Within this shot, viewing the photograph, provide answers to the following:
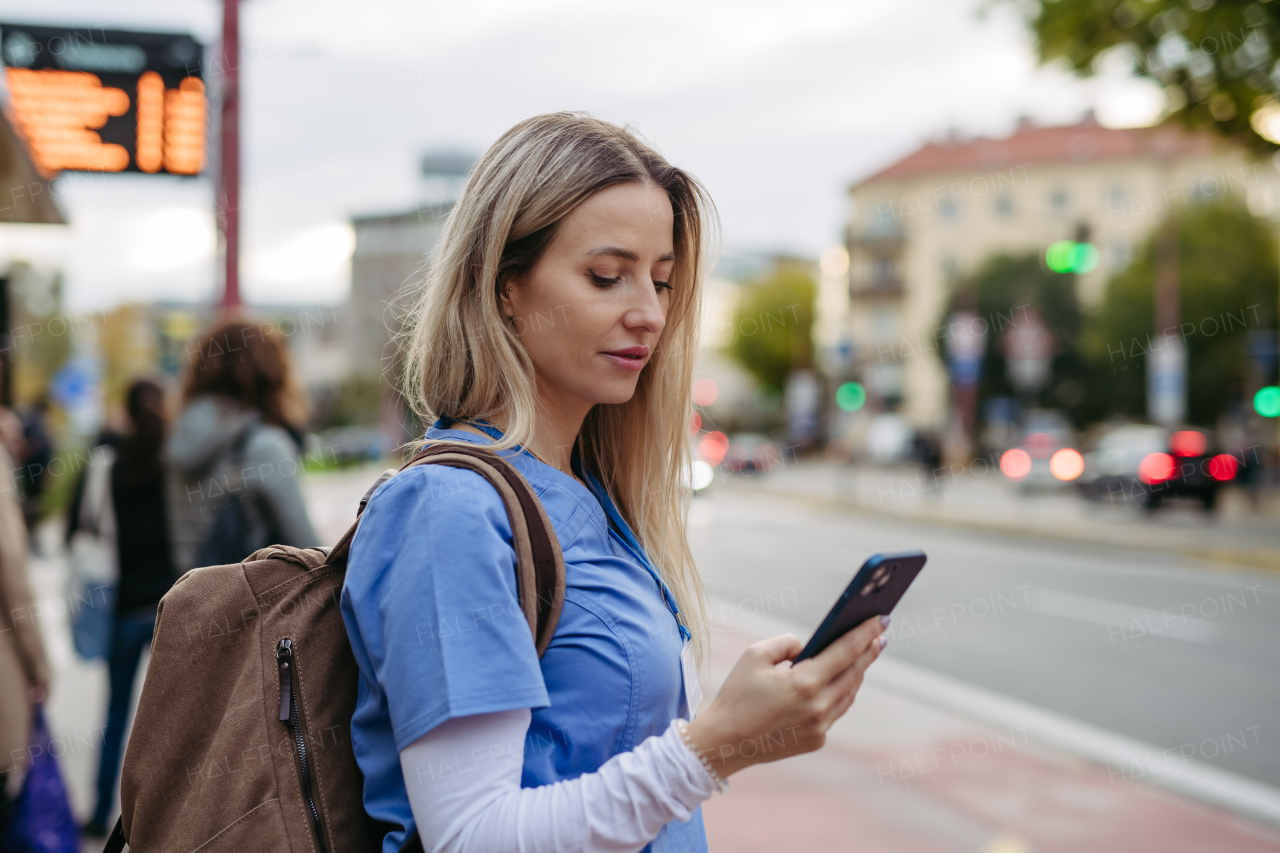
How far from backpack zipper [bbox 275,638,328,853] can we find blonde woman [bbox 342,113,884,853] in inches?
2.4

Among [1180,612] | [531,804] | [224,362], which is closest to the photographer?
[531,804]

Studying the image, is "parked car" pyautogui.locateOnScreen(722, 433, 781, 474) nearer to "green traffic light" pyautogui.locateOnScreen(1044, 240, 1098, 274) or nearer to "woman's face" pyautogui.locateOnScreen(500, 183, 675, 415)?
"green traffic light" pyautogui.locateOnScreen(1044, 240, 1098, 274)

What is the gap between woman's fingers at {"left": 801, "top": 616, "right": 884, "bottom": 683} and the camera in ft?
3.91

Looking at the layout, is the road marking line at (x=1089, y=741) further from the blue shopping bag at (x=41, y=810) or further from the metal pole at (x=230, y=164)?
the metal pole at (x=230, y=164)

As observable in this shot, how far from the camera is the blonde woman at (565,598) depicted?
1.13 meters

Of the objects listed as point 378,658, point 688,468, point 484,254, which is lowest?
point 378,658

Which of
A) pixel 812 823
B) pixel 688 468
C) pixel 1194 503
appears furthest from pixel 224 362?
pixel 1194 503

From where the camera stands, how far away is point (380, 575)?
1.18 meters

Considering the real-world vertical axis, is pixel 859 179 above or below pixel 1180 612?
above

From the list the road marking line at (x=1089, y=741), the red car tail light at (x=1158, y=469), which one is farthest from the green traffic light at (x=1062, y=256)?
the road marking line at (x=1089, y=741)

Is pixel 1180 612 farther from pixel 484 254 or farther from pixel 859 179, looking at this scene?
pixel 859 179

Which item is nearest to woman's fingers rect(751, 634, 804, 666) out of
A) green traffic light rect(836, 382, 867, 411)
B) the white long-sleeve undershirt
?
the white long-sleeve undershirt

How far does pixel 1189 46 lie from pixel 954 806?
9.91m

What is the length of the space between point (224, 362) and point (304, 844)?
3.00 m
